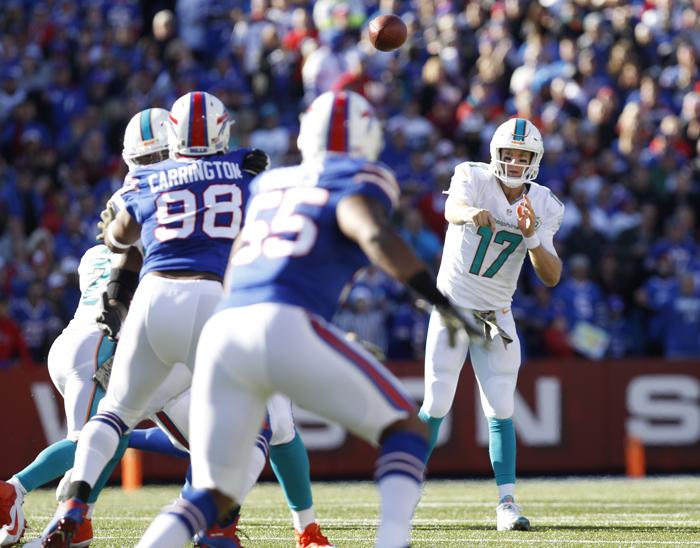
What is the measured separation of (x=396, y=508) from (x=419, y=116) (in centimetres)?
1116

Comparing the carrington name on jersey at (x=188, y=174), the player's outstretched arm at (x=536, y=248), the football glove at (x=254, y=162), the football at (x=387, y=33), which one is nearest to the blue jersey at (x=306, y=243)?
the carrington name on jersey at (x=188, y=174)

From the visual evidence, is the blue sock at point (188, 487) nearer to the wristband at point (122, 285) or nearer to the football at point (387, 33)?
the wristband at point (122, 285)

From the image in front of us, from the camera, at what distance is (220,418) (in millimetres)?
4352

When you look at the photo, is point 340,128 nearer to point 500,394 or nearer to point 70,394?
point 70,394

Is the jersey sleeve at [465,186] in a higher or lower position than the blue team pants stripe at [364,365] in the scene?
higher

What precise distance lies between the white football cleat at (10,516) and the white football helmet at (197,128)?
172 centimetres

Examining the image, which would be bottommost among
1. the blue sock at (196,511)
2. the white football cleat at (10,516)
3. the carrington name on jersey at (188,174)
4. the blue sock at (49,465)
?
the white football cleat at (10,516)

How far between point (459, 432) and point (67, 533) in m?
7.17

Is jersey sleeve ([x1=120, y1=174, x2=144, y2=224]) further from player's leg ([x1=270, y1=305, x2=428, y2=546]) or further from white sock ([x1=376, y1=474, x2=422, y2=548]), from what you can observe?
white sock ([x1=376, y1=474, x2=422, y2=548])

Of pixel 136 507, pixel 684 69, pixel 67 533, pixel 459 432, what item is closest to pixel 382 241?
pixel 67 533

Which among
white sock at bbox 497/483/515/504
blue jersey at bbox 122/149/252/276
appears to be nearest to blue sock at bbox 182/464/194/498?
blue jersey at bbox 122/149/252/276

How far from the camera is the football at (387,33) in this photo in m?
9.73

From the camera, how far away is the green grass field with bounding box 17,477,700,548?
21.7 ft

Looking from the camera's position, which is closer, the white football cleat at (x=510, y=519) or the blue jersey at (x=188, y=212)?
the blue jersey at (x=188, y=212)
